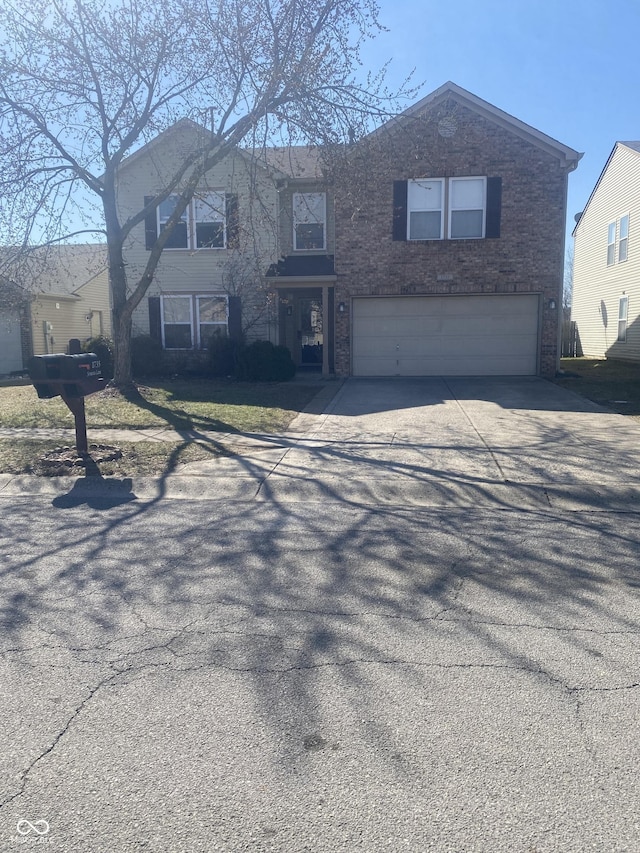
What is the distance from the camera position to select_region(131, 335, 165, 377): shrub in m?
18.8

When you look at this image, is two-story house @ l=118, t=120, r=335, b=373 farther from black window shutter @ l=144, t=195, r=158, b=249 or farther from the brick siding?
the brick siding

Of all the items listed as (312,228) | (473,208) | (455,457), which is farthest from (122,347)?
(473,208)

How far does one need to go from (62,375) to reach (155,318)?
12.2 meters

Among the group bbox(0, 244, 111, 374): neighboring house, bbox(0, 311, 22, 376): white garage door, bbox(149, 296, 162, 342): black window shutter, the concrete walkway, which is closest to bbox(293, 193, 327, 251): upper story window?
bbox(149, 296, 162, 342): black window shutter

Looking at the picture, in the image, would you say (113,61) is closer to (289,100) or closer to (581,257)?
(289,100)

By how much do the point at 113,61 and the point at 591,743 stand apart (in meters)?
13.5

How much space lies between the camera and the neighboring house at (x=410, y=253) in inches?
701

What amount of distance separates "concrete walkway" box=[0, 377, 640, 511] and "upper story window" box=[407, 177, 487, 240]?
748cm

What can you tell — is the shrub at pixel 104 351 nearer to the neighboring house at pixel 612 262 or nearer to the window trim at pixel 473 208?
the window trim at pixel 473 208

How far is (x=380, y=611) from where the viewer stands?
4.31m

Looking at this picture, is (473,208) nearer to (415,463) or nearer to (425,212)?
(425,212)

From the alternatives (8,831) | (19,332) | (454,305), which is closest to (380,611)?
(8,831)

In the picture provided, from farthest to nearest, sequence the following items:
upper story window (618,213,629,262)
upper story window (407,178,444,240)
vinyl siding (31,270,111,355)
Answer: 1. vinyl siding (31,270,111,355)
2. upper story window (618,213,629,262)
3. upper story window (407,178,444,240)

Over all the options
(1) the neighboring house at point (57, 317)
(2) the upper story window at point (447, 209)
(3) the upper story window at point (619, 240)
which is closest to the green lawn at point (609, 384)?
(3) the upper story window at point (619, 240)
